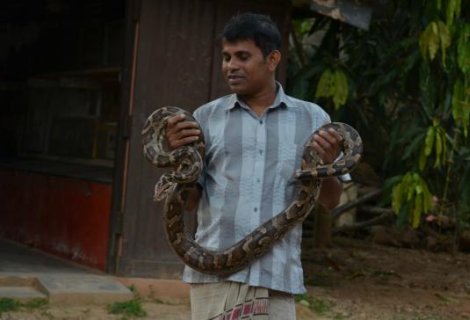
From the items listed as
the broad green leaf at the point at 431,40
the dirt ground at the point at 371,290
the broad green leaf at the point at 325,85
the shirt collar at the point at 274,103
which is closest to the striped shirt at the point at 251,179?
the shirt collar at the point at 274,103

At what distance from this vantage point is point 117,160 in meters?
7.99

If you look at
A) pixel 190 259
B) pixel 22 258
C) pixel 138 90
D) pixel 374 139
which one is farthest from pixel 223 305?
pixel 374 139

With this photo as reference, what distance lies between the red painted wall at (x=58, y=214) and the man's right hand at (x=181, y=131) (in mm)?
5187

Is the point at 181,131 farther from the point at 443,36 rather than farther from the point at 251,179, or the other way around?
the point at 443,36

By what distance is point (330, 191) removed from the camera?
339cm

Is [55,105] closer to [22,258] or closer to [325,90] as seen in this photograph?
[22,258]

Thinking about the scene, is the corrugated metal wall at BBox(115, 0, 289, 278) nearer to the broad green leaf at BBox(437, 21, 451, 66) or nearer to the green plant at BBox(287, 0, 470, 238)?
the green plant at BBox(287, 0, 470, 238)

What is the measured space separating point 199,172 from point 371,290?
6172 mm

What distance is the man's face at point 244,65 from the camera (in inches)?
126

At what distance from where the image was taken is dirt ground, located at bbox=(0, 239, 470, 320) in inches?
290

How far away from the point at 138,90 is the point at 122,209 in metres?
1.03

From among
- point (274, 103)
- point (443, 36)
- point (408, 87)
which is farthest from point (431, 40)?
point (274, 103)

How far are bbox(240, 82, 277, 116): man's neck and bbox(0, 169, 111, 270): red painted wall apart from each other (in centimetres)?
512

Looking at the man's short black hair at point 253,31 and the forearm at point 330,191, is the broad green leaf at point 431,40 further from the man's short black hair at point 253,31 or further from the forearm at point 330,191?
the man's short black hair at point 253,31
